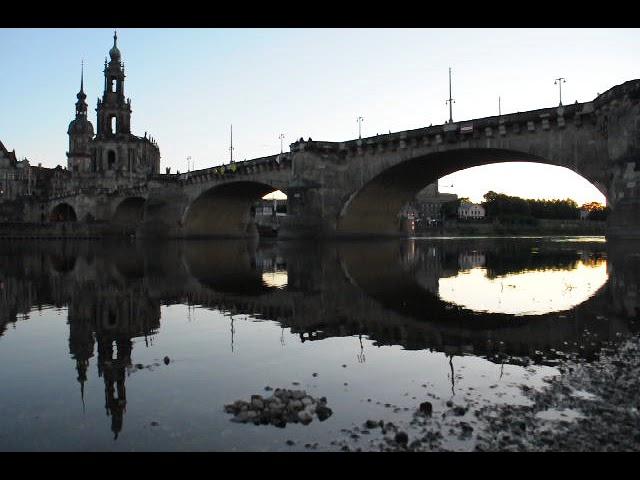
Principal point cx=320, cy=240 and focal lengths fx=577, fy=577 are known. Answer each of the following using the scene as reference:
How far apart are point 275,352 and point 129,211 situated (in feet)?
328

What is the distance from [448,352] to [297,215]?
151ft

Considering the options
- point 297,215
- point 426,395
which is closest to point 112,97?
point 297,215

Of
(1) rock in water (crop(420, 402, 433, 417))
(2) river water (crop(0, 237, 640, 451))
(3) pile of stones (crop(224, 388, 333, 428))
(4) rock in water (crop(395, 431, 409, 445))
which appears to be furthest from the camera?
(1) rock in water (crop(420, 402, 433, 417))

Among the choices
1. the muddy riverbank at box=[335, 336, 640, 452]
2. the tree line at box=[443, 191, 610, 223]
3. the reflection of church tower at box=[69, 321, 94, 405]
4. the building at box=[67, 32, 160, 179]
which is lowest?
the muddy riverbank at box=[335, 336, 640, 452]

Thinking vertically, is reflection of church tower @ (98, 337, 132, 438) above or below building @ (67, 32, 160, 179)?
below

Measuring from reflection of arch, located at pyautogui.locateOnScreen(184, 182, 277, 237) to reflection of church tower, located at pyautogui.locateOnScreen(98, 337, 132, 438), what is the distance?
5987 cm

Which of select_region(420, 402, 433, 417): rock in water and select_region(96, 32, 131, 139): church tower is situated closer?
select_region(420, 402, 433, 417): rock in water

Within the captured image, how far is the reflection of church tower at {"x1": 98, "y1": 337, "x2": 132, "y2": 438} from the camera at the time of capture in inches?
264

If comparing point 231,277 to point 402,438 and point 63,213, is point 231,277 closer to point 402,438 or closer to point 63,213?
point 402,438

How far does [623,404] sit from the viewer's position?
21.1 ft

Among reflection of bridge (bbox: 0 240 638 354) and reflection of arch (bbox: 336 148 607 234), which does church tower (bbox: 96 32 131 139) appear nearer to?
reflection of arch (bbox: 336 148 607 234)

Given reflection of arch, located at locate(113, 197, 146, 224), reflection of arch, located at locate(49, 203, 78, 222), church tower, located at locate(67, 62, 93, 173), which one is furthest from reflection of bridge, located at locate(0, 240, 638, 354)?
church tower, located at locate(67, 62, 93, 173)

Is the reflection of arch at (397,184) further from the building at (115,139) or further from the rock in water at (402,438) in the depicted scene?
the building at (115,139)
